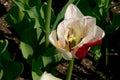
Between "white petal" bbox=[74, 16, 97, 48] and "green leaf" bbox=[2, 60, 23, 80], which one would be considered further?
"green leaf" bbox=[2, 60, 23, 80]

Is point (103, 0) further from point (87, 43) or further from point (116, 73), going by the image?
point (87, 43)

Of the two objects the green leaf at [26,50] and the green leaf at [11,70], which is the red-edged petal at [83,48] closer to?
the green leaf at [11,70]

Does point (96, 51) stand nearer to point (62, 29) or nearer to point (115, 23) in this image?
point (115, 23)

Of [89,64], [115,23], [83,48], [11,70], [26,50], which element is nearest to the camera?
[83,48]

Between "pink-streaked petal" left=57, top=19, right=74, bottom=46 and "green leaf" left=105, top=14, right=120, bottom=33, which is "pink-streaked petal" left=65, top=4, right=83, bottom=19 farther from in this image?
"green leaf" left=105, top=14, right=120, bottom=33

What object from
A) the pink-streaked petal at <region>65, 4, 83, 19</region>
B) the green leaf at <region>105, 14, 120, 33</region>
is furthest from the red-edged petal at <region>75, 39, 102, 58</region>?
the green leaf at <region>105, 14, 120, 33</region>

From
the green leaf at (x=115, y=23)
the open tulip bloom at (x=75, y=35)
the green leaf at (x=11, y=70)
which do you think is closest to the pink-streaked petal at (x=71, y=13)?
the open tulip bloom at (x=75, y=35)

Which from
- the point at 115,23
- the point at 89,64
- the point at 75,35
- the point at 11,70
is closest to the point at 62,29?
the point at 75,35
